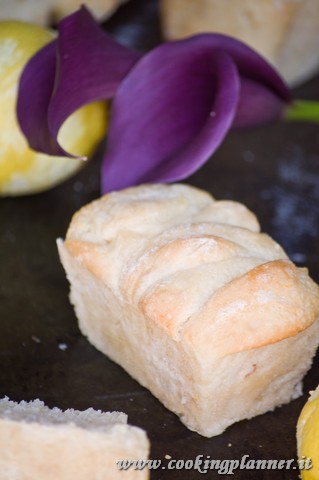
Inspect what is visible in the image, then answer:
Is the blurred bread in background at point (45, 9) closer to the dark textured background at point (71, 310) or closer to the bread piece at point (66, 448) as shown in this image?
the dark textured background at point (71, 310)

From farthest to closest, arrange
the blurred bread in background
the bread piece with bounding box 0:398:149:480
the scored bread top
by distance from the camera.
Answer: the blurred bread in background
the scored bread top
the bread piece with bounding box 0:398:149:480

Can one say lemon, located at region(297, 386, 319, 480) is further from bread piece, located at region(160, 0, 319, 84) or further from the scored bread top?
bread piece, located at region(160, 0, 319, 84)

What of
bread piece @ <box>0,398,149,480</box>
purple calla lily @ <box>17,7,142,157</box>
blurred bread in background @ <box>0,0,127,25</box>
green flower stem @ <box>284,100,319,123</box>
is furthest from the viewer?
blurred bread in background @ <box>0,0,127,25</box>

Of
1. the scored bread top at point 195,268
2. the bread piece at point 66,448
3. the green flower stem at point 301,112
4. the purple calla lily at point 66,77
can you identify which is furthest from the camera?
the green flower stem at point 301,112

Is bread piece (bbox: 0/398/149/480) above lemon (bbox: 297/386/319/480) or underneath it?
above

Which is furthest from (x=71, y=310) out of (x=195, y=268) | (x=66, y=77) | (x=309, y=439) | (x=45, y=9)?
(x=45, y=9)

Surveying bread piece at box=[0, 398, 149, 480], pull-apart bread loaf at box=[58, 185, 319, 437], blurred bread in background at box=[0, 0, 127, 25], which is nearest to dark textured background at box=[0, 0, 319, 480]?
pull-apart bread loaf at box=[58, 185, 319, 437]

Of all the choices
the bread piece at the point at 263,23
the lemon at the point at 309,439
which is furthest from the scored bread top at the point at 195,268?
the bread piece at the point at 263,23
